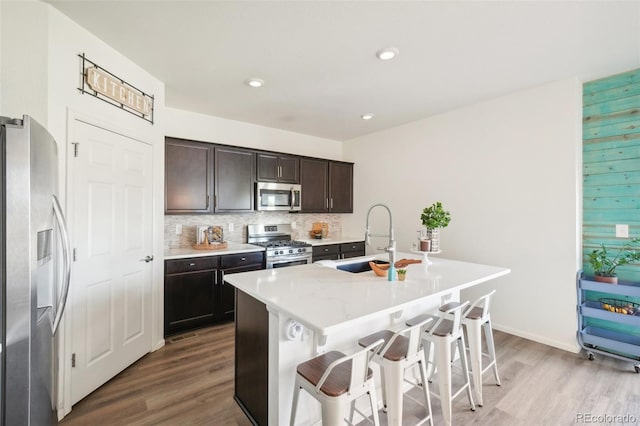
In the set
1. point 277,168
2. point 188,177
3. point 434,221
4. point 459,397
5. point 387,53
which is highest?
point 387,53

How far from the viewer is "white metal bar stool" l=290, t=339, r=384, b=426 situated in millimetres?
1245

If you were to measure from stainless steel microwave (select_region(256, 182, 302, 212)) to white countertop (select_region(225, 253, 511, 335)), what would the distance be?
1900 millimetres

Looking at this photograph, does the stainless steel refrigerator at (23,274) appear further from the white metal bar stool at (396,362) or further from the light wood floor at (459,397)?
the white metal bar stool at (396,362)

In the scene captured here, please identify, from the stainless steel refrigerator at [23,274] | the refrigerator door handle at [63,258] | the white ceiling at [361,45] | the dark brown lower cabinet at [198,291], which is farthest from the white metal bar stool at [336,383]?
the dark brown lower cabinet at [198,291]

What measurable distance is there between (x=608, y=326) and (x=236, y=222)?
170 inches

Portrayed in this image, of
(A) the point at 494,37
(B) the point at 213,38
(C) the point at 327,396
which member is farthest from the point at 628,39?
(C) the point at 327,396

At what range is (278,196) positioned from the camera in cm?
425

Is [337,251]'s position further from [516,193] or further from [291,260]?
[516,193]

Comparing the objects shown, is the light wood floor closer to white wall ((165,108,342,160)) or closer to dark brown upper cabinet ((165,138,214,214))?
dark brown upper cabinet ((165,138,214,214))

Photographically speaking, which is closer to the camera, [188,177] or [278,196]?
[188,177]

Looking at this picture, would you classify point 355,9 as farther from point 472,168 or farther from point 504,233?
point 504,233

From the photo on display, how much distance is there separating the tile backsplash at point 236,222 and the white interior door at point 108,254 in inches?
38.8

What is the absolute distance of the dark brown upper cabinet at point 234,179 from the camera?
3682 mm

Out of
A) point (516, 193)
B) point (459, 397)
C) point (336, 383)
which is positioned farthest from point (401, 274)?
point (516, 193)
